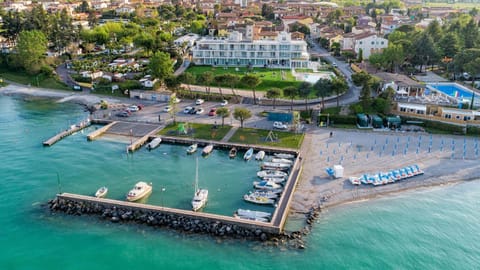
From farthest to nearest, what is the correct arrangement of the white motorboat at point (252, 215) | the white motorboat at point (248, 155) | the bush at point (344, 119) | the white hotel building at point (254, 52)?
the white hotel building at point (254, 52)
the bush at point (344, 119)
the white motorboat at point (248, 155)
the white motorboat at point (252, 215)

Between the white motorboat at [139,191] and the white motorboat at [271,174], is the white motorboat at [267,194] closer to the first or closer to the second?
the white motorboat at [271,174]

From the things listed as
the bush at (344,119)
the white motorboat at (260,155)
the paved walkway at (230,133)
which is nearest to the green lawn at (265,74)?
the bush at (344,119)

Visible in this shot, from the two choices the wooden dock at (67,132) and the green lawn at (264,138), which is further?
the wooden dock at (67,132)

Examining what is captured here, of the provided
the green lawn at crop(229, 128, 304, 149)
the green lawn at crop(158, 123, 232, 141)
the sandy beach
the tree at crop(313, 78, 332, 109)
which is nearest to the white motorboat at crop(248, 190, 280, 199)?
the sandy beach

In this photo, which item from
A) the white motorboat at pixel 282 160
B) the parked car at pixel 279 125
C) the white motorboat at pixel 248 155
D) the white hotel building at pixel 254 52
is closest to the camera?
the white motorboat at pixel 282 160

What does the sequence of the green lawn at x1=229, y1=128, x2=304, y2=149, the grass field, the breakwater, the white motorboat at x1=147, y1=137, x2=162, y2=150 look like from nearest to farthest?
the breakwater → the green lawn at x1=229, y1=128, x2=304, y2=149 → the white motorboat at x1=147, y1=137, x2=162, y2=150 → the grass field

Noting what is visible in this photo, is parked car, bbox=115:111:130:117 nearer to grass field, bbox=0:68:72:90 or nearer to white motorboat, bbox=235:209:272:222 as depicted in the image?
grass field, bbox=0:68:72:90

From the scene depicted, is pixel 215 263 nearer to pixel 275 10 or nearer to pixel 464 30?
pixel 464 30

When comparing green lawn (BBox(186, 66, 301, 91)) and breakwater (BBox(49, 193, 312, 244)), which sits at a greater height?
green lawn (BBox(186, 66, 301, 91))
